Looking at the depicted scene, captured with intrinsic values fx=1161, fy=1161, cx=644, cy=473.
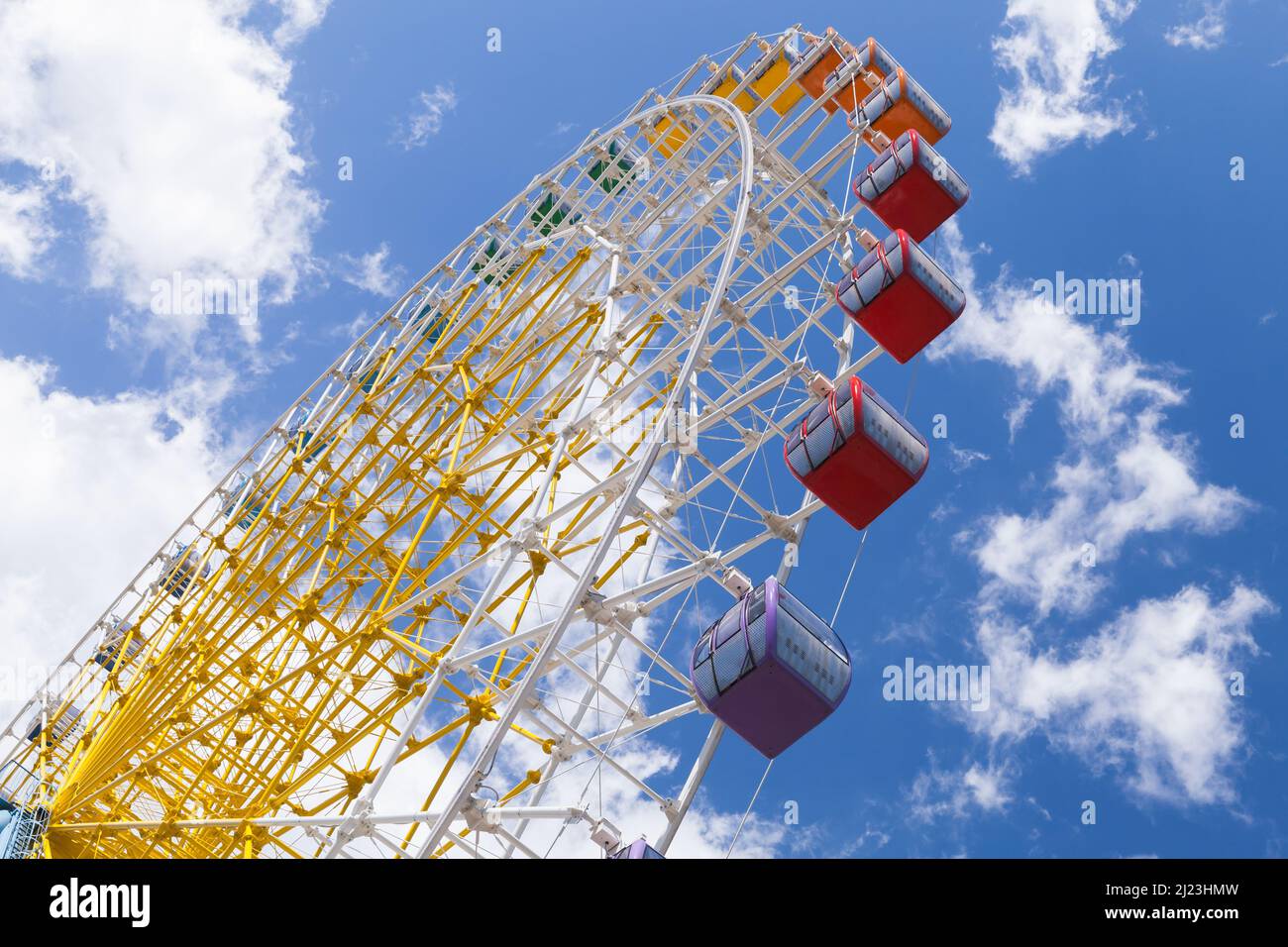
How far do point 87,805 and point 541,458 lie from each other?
9877 mm

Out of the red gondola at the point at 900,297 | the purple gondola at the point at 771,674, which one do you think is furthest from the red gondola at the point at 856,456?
the purple gondola at the point at 771,674

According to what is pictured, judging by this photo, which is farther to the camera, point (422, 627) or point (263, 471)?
point (263, 471)

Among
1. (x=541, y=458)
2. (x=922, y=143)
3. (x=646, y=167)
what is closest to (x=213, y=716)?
(x=541, y=458)

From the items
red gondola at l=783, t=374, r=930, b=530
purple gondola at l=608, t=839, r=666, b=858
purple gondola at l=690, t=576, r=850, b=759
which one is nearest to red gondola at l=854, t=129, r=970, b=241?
red gondola at l=783, t=374, r=930, b=530

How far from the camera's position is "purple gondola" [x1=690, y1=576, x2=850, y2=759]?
37.7 feet

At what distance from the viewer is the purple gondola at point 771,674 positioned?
11.5 meters

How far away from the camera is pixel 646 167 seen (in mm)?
21641

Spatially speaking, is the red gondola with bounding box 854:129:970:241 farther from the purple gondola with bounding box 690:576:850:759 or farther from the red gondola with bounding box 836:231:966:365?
the purple gondola with bounding box 690:576:850:759

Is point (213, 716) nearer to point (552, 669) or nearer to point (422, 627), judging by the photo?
point (422, 627)

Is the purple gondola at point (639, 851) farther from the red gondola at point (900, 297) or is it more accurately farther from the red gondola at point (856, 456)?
the red gondola at point (900, 297)

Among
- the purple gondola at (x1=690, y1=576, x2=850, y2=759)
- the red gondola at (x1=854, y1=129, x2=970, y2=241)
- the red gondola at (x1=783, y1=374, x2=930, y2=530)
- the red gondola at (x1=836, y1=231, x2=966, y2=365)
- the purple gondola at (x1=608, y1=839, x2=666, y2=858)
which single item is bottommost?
the purple gondola at (x1=608, y1=839, x2=666, y2=858)

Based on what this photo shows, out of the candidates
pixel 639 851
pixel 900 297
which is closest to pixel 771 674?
pixel 639 851

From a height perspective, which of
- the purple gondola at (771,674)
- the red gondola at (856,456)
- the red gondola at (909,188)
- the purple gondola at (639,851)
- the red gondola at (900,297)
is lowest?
the purple gondola at (639,851)

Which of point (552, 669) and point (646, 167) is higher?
point (646, 167)
